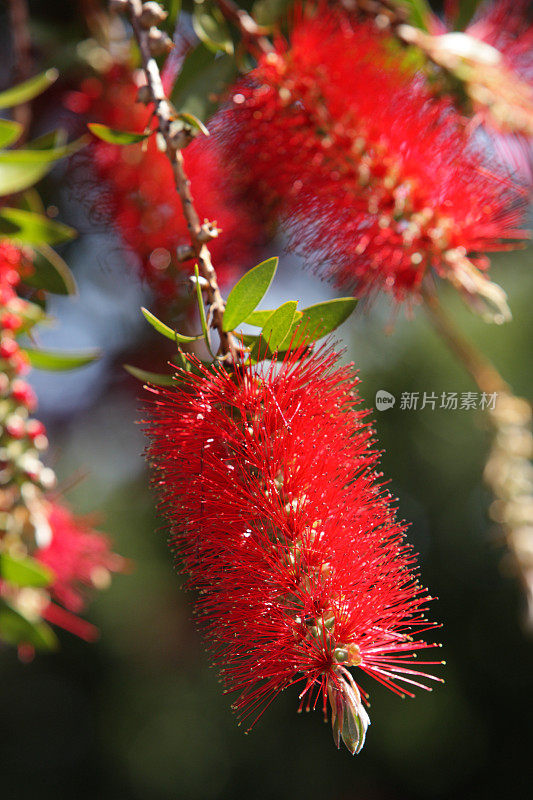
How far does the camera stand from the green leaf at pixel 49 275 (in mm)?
885

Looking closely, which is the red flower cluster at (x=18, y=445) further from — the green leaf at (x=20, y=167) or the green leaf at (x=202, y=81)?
the green leaf at (x=202, y=81)

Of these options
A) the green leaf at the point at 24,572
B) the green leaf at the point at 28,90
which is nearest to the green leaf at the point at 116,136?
the green leaf at the point at 28,90

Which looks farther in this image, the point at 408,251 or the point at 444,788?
the point at 444,788

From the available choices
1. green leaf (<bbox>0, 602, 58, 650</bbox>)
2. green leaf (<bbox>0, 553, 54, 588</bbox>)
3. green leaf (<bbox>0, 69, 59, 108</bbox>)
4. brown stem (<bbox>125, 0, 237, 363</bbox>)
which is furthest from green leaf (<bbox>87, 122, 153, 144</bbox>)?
green leaf (<bbox>0, 602, 58, 650</bbox>)

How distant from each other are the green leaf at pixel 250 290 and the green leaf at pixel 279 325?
2cm

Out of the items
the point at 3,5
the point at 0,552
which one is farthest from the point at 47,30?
the point at 0,552

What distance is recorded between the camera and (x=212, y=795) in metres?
3.24

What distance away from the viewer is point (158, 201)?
3.39ft

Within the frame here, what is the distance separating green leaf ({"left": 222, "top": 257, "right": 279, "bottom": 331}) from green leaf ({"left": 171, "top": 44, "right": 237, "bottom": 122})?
13.6 inches

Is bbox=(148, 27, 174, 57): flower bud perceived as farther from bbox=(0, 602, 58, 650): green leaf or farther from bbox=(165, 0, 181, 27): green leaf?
bbox=(0, 602, 58, 650): green leaf

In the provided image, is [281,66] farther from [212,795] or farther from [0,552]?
[212,795]

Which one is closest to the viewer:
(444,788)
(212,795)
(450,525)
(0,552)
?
(0,552)

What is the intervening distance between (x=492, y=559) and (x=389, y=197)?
209cm

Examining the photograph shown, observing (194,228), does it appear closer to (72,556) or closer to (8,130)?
(8,130)
